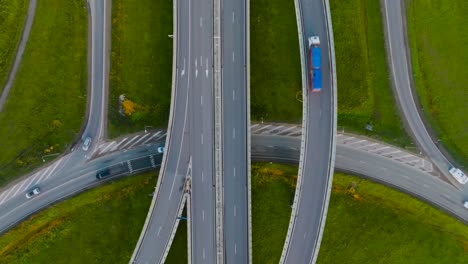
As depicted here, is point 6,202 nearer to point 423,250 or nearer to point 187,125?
point 187,125

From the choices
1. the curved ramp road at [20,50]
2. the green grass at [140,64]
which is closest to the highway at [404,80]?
the green grass at [140,64]

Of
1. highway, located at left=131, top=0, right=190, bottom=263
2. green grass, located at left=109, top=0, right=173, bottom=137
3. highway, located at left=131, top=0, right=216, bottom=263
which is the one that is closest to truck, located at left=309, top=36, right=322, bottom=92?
highway, located at left=131, top=0, right=216, bottom=263

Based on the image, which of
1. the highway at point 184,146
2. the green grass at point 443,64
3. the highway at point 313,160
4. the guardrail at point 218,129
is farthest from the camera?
the green grass at point 443,64

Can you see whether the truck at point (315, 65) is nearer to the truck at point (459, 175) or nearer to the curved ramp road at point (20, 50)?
the truck at point (459, 175)

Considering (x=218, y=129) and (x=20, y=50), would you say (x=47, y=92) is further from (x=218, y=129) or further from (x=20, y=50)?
(x=218, y=129)

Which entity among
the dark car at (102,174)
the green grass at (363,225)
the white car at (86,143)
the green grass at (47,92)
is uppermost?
the green grass at (47,92)

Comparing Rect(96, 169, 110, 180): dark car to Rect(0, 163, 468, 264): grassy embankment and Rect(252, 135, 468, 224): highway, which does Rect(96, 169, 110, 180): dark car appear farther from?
Rect(252, 135, 468, 224): highway

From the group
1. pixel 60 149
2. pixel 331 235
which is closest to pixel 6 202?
pixel 60 149

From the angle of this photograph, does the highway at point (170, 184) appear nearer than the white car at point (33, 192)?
Yes
